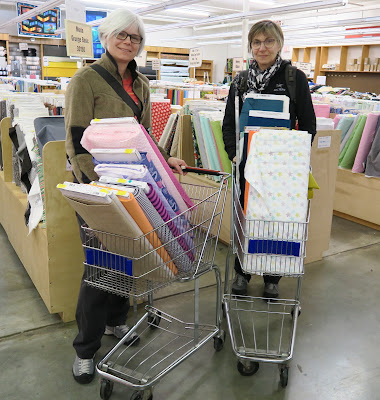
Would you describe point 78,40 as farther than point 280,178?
Yes

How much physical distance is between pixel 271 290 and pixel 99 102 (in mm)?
1648

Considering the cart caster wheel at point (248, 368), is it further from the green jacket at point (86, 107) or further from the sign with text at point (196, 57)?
the sign with text at point (196, 57)

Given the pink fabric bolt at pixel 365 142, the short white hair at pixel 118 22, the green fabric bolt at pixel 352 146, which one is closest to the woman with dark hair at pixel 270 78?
the short white hair at pixel 118 22

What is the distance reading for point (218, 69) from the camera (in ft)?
57.4

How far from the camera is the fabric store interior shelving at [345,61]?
12.2m

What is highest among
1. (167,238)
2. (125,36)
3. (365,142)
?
(125,36)

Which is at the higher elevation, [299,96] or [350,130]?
[299,96]

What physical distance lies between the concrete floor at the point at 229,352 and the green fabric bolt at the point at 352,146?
1.48 metres

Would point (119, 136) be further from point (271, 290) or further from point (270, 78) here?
point (271, 290)

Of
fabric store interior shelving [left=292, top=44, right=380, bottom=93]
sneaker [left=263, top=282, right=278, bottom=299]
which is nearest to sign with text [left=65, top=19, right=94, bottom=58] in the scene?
sneaker [left=263, top=282, right=278, bottom=299]

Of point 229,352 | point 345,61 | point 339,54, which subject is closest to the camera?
point 229,352

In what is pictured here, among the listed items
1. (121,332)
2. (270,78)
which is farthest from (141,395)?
(270,78)

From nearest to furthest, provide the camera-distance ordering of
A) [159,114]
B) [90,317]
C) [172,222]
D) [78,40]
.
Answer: [172,222], [90,317], [78,40], [159,114]

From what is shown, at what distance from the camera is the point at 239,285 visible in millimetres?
2803
